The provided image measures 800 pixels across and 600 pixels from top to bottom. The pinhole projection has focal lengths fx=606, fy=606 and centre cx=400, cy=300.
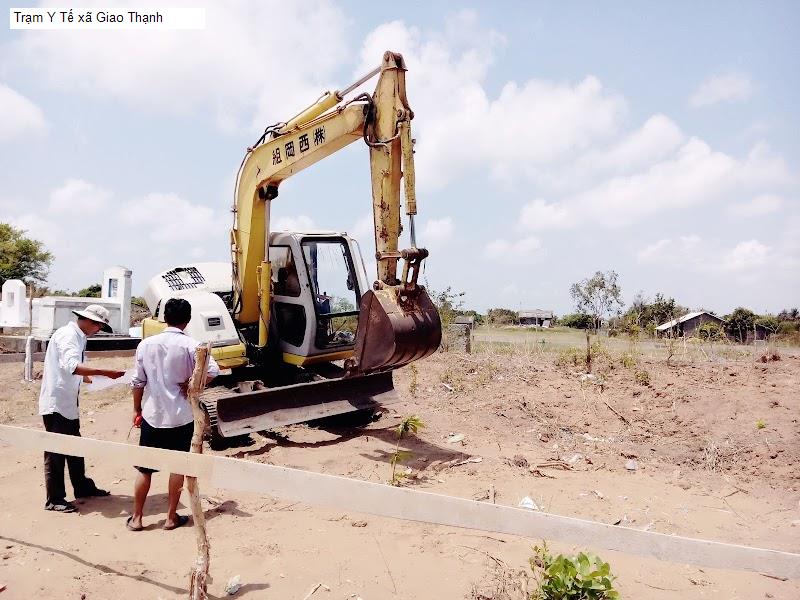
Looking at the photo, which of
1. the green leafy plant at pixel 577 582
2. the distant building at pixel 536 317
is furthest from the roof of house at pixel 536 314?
the green leafy plant at pixel 577 582

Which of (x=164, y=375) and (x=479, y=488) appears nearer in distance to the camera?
(x=164, y=375)

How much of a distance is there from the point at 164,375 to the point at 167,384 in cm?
7

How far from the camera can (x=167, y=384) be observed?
431 cm

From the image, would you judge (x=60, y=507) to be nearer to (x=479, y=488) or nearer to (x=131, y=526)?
(x=131, y=526)

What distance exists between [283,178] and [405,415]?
11.4 feet

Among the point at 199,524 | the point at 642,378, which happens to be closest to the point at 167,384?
the point at 199,524

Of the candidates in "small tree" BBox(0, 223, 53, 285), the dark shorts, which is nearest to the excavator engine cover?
the dark shorts

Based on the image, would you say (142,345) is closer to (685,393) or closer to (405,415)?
(405,415)

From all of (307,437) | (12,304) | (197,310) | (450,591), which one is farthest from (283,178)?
(12,304)

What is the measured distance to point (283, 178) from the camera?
291 inches

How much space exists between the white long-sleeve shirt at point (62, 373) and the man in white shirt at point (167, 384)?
0.69m

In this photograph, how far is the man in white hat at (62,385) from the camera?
4.66 meters

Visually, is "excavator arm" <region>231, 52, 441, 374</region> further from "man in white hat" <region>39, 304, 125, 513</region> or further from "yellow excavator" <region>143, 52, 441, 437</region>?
"man in white hat" <region>39, 304, 125, 513</region>

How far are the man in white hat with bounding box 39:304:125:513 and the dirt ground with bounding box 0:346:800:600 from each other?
0.23 meters
